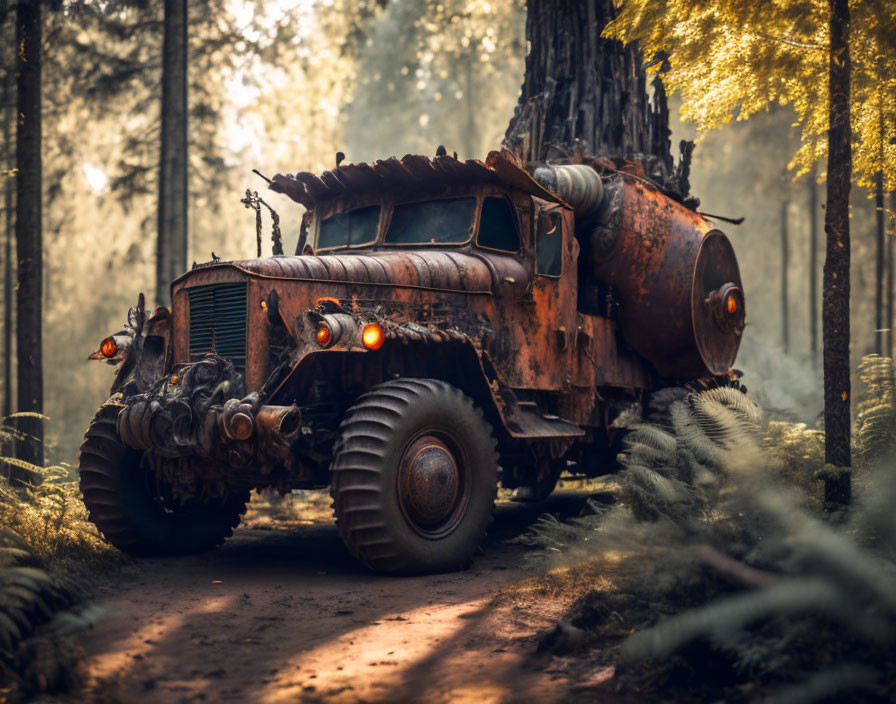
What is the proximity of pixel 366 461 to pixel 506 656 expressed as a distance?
2038mm

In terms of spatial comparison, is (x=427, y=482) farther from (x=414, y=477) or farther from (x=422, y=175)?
(x=422, y=175)

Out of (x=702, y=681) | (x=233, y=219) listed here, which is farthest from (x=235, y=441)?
(x=233, y=219)

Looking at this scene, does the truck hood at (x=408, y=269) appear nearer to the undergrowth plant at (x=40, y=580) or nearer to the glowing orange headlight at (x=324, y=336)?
the glowing orange headlight at (x=324, y=336)

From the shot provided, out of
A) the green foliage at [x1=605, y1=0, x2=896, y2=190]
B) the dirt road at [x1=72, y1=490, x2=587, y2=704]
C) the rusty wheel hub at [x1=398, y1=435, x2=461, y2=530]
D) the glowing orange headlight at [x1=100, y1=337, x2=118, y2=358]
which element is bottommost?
the dirt road at [x1=72, y1=490, x2=587, y2=704]

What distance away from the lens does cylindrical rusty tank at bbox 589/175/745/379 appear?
911cm

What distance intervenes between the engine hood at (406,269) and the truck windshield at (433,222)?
0.23m

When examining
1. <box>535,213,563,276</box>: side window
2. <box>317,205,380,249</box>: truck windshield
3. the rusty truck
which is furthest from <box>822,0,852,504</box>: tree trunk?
<box>317,205,380,249</box>: truck windshield

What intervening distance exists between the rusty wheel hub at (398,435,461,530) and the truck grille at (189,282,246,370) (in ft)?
4.77

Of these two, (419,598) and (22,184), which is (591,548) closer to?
(419,598)

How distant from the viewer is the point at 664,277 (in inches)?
365

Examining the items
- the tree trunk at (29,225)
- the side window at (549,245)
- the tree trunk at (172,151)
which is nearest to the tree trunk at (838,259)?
the side window at (549,245)

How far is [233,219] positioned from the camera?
26484 millimetres

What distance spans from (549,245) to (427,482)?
9.77ft

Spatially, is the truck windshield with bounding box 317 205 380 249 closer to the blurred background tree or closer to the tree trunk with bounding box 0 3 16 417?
the blurred background tree
